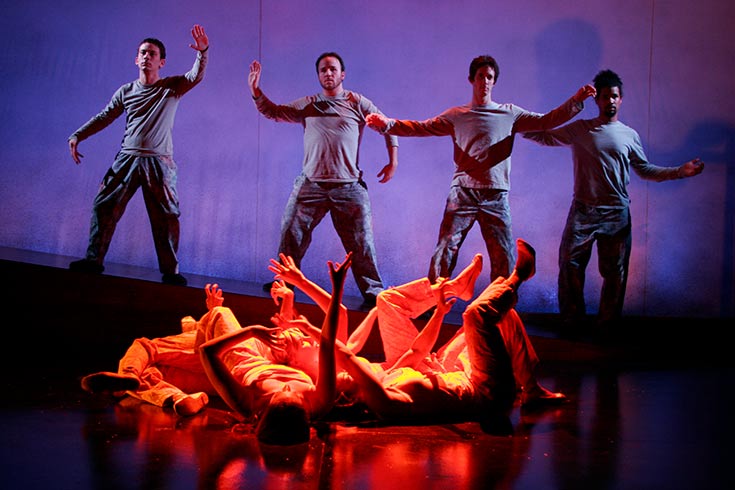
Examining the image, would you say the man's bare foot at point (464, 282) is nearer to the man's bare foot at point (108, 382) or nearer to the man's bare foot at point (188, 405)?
the man's bare foot at point (188, 405)

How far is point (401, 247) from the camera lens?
23.2 ft

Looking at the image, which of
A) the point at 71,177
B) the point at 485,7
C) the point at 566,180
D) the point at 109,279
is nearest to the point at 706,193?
the point at 566,180

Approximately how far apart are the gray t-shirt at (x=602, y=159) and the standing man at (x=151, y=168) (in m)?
2.84

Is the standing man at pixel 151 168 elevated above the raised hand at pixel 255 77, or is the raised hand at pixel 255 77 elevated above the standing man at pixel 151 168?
the raised hand at pixel 255 77

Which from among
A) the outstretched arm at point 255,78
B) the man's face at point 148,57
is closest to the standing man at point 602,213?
the outstretched arm at point 255,78

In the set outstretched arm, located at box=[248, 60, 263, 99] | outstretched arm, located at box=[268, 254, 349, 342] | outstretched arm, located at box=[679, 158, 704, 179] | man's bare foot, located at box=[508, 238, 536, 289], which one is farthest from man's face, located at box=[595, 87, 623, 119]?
outstretched arm, located at box=[268, 254, 349, 342]

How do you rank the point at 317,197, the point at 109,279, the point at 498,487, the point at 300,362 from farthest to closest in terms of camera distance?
the point at 317,197, the point at 109,279, the point at 300,362, the point at 498,487

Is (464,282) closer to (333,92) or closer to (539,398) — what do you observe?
(539,398)

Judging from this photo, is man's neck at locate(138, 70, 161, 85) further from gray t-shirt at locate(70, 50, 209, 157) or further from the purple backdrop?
the purple backdrop

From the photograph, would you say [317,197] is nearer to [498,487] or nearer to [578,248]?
[578,248]

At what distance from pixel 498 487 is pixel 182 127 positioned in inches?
217

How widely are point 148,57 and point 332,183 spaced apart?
166 centimetres

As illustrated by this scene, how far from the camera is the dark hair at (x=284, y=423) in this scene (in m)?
2.89

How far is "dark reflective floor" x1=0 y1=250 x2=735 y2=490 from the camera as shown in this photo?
2516mm
